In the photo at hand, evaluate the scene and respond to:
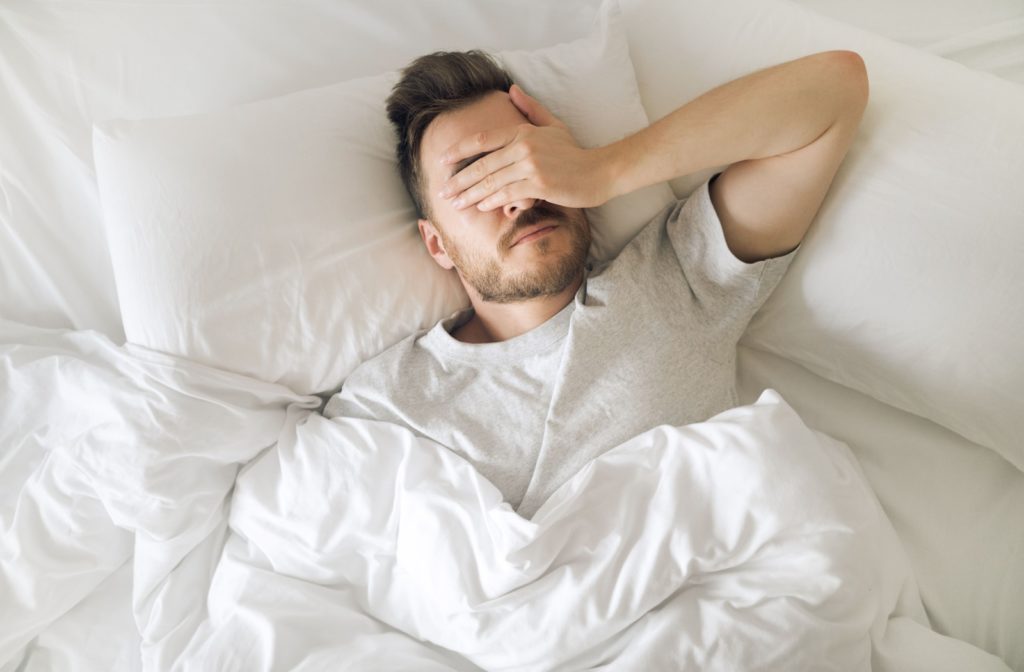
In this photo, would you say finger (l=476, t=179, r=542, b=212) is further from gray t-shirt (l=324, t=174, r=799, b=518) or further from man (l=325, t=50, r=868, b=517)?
gray t-shirt (l=324, t=174, r=799, b=518)

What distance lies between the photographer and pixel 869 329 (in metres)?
1.17

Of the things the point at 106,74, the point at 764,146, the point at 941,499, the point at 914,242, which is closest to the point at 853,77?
the point at 764,146

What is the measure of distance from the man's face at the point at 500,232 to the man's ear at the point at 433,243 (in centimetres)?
1

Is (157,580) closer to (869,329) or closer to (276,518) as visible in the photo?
(276,518)

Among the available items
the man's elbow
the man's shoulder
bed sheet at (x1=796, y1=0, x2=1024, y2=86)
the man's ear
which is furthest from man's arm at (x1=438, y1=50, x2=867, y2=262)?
Result: bed sheet at (x1=796, y1=0, x2=1024, y2=86)

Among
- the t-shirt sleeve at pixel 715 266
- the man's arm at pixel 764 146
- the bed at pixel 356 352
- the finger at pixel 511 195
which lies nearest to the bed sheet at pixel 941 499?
the bed at pixel 356 352

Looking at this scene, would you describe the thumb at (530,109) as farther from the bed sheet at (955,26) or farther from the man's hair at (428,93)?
the bed sheet at (955,26)

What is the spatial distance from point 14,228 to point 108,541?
63 centimetres

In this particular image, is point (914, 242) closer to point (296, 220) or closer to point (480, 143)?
point (480, 143)

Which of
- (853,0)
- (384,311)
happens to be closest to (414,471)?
(384,311)

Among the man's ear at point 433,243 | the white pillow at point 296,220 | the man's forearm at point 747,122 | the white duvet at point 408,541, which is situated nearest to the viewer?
the white duvet at point 408,541

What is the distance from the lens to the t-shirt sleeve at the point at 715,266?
3.81ft

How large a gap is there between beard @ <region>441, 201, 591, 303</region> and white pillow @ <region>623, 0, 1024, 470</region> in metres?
0.37

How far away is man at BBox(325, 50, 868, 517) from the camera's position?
3.63 feet
